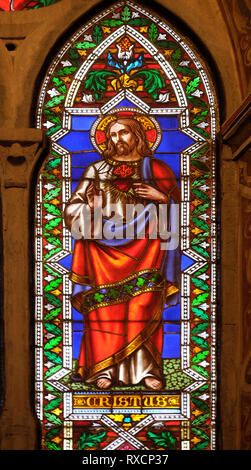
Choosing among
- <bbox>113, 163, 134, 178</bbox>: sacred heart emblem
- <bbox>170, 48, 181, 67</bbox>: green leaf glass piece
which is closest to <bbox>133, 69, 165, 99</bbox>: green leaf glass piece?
<bbox>170, 48, 181, 67</bbox>: green leaf glass piece

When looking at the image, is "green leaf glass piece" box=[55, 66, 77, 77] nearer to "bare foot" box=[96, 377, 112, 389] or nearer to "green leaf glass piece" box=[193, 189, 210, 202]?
"green leaf glass piece" box=[193, 189, 210, 202]

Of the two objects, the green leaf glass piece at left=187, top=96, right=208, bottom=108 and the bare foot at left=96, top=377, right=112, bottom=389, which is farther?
the green leaf glass piece at left=187, top=96, right=208, bottom=108

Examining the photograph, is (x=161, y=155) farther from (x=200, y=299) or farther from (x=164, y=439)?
(x=164, y=439)

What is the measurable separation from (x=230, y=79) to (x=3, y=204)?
190 cm

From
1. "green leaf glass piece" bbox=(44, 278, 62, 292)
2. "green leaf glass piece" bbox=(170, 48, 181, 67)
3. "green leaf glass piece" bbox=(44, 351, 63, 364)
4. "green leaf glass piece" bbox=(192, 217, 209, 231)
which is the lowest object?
"green leaf glass piece" bbox=(44, 351, 63, 364)

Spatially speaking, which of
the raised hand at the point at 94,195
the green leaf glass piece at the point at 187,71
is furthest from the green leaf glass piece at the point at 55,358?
the green leaf glass piece at the point at 187,71

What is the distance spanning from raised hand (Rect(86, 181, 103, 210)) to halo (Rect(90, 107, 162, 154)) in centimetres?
28

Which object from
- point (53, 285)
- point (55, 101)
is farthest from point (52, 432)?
point (55, 101)

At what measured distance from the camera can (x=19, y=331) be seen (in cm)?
505

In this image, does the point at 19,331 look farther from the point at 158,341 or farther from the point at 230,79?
the point at 230,79

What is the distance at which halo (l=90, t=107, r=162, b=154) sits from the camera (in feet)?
17.0

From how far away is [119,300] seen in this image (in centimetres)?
511

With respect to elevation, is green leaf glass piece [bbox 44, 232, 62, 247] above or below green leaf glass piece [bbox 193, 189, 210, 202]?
below

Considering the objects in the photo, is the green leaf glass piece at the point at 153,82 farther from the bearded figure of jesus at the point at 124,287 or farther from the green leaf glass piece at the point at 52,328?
the green leaf glass piece at the point at 52,328
